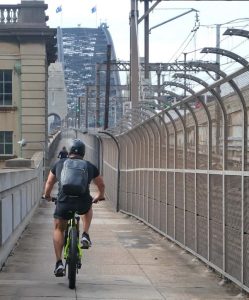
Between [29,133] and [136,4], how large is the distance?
10354 mm

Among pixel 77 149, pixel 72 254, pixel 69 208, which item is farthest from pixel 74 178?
pixel 72 254

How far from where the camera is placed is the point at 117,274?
9453mm

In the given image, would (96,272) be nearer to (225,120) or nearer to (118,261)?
(118,261)

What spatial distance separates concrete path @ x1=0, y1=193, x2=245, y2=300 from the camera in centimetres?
802

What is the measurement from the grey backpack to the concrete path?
1.15m

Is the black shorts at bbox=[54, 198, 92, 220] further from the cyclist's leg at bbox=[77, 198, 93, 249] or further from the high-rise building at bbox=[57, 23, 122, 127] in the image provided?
the high-rise building at bbox=[57, 23, 122, 127]

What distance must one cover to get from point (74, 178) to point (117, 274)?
1.78 metres

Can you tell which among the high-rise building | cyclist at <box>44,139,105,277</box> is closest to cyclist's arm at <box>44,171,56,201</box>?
cyclist at <box>44,139,105,277</box>

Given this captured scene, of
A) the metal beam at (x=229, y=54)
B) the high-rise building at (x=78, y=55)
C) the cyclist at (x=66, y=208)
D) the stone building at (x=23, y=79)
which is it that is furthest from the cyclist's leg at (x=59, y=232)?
the high-rise building at (x=78, y=55)

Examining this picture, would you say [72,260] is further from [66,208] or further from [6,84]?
[6,84]

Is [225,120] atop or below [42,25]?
below

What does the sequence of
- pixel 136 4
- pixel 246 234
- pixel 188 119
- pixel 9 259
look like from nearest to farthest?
pixel 246 234, pixel 9 259, pixel 188 119, pixel 136 4

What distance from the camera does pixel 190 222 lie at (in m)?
11.2

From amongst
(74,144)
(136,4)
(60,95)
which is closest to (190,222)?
(74,144)
